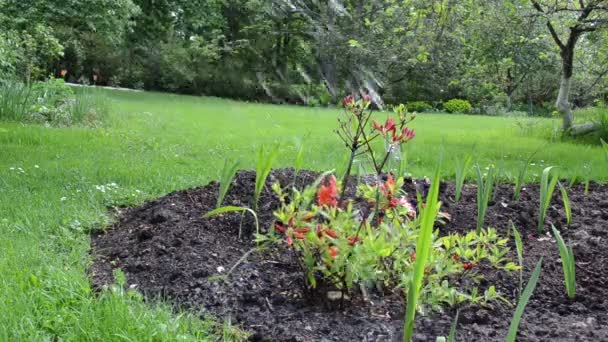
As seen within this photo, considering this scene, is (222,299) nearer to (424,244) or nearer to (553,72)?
(424,244)

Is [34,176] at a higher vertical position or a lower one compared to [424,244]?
lower

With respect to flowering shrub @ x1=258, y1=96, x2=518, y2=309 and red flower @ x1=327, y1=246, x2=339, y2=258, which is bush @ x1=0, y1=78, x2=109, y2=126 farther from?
red flower @ x1=327, y1=246, x2=339, y2=258

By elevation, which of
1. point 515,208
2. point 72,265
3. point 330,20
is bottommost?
point 72,265

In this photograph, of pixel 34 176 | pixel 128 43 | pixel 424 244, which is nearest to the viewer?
pixel 424 244

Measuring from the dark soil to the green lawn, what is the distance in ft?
0.65

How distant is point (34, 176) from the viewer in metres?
4.54

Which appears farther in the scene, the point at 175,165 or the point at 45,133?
the point at 45,133

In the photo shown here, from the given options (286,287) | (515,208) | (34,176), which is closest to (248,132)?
(34,176)

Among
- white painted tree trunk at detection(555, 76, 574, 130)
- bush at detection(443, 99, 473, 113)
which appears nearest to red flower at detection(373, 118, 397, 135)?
white painted tree trunk at detection(555, 76, 574, 130)

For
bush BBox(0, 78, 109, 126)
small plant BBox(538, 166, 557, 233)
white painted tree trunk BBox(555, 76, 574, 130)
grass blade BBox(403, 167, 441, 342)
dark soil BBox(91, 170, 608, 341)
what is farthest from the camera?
white painted tree trunk BBox(555, 76, 574, 130)

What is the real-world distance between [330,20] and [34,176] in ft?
69.1

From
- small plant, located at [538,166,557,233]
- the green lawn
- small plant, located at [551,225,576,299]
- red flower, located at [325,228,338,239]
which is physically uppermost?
small plant, located at [538,166,557,233]

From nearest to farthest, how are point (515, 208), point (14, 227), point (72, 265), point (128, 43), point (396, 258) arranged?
1. point (396, 258)
2. point (72, 265)
3. point (14, 227)
4. point (515, 208)
5. point (128, 43)

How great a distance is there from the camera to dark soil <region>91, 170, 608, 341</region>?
2107 millimetres
